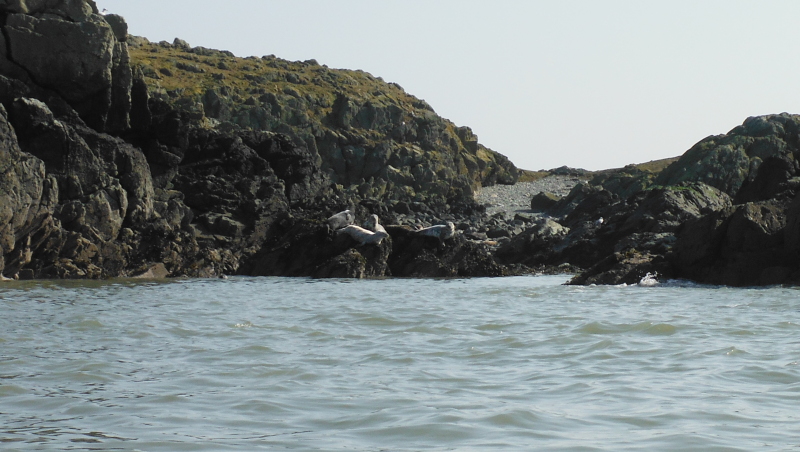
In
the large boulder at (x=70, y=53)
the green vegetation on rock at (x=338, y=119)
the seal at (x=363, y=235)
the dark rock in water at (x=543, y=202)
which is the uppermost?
the green vegetation on rock at (x=338, y=119)

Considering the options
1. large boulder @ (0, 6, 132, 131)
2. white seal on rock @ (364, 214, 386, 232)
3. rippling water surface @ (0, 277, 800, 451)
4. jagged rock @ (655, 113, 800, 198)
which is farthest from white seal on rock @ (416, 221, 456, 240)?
jagged rock @ (655, 113, 800, 198)

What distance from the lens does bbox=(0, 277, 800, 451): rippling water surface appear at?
6109 millimetres

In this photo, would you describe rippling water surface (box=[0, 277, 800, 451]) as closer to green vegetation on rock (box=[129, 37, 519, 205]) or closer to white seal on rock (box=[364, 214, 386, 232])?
white seal on rock (box=[364, 214, 386, 232])

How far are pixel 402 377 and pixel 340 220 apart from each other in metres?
24.9

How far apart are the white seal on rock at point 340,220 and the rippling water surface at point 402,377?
16532mm

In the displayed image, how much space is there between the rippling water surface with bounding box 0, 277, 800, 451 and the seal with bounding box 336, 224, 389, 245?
50.1 ft

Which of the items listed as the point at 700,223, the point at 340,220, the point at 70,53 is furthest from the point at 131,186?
the point at 700,223

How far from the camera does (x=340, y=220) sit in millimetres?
33375

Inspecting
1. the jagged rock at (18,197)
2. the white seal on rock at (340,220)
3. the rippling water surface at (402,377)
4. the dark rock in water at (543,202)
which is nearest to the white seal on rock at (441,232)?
the white seal on rock at (340,220)

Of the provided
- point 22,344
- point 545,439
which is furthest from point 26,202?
point 545,439

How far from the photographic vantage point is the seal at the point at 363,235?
3186 cm

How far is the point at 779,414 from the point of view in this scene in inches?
262

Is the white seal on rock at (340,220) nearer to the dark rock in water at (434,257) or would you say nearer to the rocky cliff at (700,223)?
the dark rock in water at (434,257)

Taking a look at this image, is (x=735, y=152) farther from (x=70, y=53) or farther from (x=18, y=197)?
(x=18, y=197)
